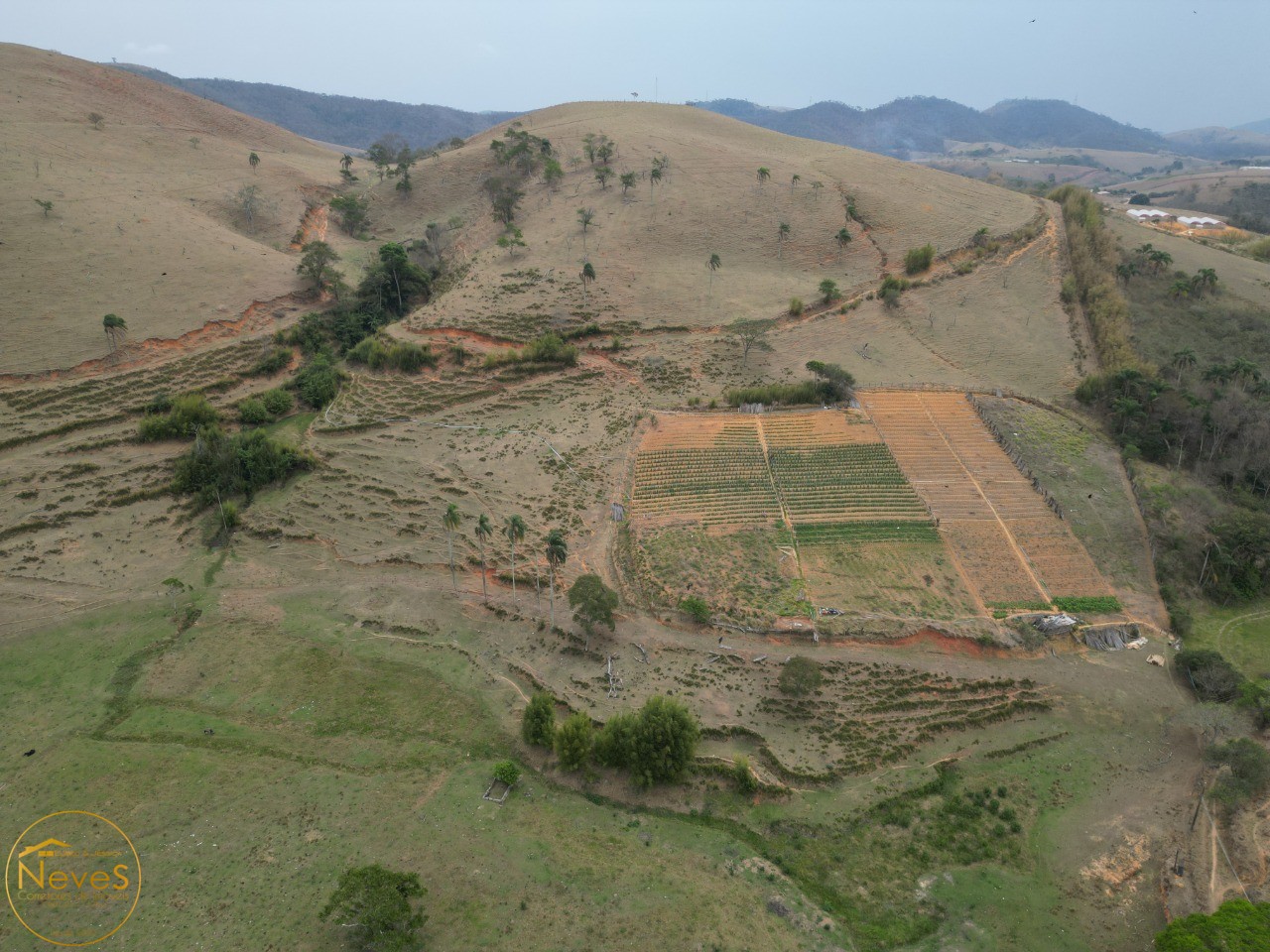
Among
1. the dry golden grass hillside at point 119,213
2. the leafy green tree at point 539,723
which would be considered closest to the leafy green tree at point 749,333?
the leafy green tree at point 539,723

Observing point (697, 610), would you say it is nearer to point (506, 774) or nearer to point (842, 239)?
point (506, 774)

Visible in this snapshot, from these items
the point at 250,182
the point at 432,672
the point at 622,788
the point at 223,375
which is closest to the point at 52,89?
the point at 250,182

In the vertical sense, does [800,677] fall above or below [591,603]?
Result: below

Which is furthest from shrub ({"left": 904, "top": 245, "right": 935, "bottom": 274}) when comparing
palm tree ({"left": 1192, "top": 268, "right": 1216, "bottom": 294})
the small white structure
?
the small white structure

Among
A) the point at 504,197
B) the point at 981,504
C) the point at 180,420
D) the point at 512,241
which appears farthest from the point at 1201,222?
the point at 180,420

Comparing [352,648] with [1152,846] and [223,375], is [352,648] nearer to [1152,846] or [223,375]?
[223,375]

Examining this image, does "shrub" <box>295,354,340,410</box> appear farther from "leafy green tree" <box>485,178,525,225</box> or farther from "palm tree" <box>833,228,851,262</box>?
"palm tree" <box>833,228,851,262</box>
